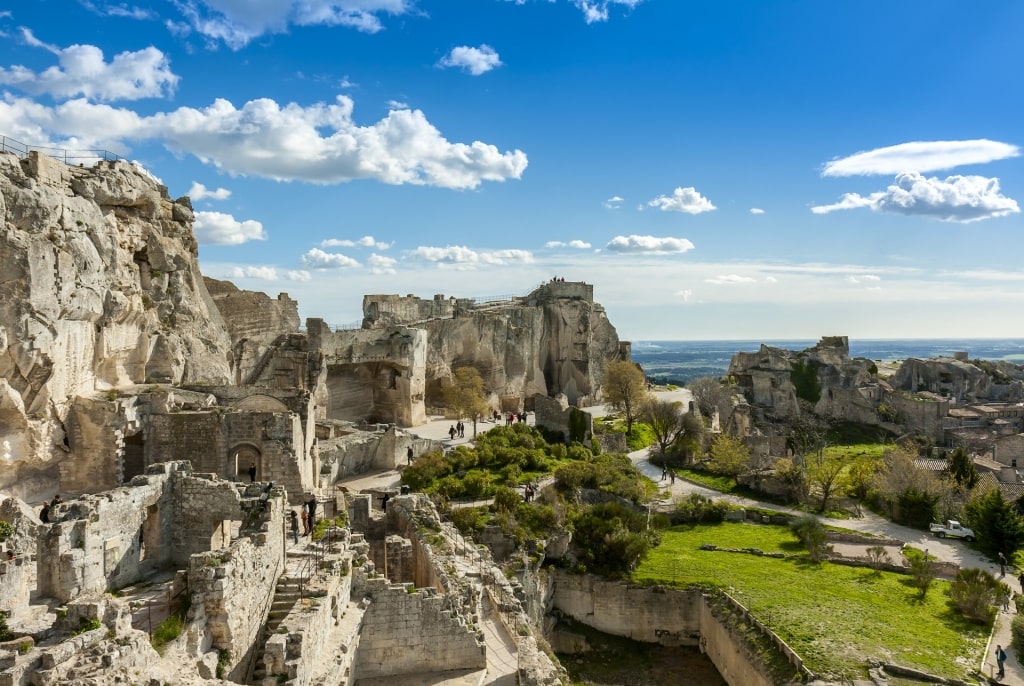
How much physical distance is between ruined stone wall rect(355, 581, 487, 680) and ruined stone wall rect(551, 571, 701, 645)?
10666mm

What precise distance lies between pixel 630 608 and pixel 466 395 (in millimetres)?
14665

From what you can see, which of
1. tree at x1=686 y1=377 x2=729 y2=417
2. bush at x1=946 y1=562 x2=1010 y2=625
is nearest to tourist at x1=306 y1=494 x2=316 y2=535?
bush at x1=946 y1=562 x2=1010 y2=625

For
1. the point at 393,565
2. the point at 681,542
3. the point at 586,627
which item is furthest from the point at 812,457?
the point at 393,565

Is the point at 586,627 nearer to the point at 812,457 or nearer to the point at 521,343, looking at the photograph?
the point at 812,457

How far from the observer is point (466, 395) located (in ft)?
112

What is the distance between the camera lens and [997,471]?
122ft

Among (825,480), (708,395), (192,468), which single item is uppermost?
(192,468)

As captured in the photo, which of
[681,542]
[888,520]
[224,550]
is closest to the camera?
[224,550]

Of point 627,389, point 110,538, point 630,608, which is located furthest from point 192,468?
point 627,389

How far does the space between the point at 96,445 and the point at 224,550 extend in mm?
13220

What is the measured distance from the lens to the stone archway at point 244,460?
1994 cm

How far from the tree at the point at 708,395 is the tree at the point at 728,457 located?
13546 millimetres

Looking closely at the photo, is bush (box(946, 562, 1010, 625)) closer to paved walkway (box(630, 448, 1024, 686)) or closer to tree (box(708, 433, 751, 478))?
paved walkway (box(630, 448, 1024, 686))

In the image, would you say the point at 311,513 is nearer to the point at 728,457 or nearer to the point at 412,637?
the point at 412,637
